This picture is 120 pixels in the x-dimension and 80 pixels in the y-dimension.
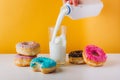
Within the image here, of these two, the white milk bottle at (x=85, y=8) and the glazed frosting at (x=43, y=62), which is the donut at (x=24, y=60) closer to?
the glazed frosting at (x=43, y=62)

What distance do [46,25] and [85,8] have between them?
0.93 ft

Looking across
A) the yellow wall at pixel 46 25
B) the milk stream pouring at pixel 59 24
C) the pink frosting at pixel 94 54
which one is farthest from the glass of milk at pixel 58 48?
the yellow wall at pixel 46 25

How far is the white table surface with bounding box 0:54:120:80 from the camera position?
95 centimetres

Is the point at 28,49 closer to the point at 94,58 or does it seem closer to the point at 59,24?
the point at 59,24

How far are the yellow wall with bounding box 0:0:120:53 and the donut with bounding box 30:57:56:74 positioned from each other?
32 cm

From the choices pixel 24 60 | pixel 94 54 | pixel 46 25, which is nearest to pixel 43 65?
pixel 24 60

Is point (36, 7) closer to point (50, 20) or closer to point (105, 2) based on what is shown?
point (50, 20)

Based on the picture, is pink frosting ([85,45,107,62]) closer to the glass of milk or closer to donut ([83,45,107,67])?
donut ([83,45,107,67])

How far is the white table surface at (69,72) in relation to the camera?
3.12ft

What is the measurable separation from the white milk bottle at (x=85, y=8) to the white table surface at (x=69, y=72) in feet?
0.71

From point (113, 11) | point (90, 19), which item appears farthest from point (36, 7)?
point (113, 11)

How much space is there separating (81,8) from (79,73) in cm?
27

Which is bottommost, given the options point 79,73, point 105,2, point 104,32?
point 79,73

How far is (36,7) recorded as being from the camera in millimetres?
1285
